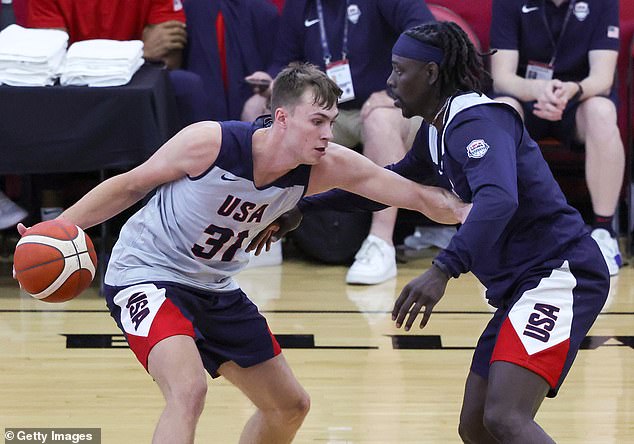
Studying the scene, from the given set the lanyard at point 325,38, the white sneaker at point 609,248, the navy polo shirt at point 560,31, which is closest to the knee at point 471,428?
the white sneaker at point 609,248

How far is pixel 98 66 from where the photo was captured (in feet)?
20.0

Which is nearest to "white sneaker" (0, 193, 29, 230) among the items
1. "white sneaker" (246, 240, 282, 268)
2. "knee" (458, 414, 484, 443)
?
"white sneaker" (246, 240, 282, 268)

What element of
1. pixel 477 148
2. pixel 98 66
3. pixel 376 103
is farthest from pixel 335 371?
pixel 98 66

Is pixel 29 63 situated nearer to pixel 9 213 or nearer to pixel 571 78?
pixel 9 213

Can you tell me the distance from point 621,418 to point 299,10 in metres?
3.57

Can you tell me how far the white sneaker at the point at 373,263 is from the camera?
21.1 ft

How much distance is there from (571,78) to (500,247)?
3.84m

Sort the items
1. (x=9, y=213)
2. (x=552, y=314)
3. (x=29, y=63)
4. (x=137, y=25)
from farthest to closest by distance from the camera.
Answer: (x=137, y=25)
(x=9, y=213)
(x=29, y=63)
(x=552, y=314)

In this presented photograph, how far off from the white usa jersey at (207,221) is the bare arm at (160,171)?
4cm

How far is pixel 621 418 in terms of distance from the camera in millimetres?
4375

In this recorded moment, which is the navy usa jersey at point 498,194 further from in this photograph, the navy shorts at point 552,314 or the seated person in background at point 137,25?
the seated person in background at point 137,25

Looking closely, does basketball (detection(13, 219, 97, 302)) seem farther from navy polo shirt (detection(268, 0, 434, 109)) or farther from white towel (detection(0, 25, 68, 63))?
navy polo shirt (detection(268, 0, 434, 109))

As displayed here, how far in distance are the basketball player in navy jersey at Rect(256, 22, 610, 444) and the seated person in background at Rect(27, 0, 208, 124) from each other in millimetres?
3463

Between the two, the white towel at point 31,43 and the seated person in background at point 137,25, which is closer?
the white towel at point 31,43
